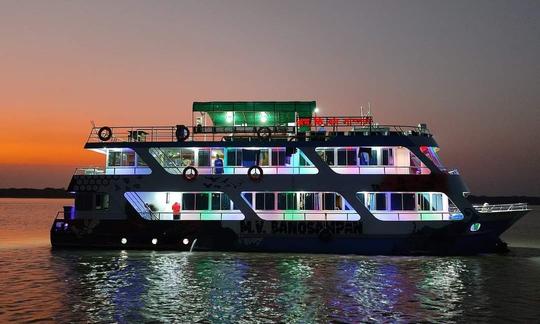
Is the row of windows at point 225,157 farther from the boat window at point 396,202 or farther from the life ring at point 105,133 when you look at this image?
the boat window at point 396,202

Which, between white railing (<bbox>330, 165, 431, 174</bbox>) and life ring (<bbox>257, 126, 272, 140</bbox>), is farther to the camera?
life ring (<bbox>257, 126, 272, 140</bbox>)

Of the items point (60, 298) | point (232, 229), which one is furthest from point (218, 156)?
point (60, 298)

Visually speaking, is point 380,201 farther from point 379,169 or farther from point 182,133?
point 182,133

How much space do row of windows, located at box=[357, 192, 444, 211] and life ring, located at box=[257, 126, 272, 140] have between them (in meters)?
5.67

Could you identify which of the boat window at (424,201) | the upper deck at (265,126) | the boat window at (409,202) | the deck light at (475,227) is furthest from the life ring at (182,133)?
the deck light at (475,227)

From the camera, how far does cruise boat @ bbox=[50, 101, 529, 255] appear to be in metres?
25.5

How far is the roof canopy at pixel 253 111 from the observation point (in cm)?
2995

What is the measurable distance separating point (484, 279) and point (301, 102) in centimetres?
1444

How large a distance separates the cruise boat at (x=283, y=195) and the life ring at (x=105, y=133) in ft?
0.18

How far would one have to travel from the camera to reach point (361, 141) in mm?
26375

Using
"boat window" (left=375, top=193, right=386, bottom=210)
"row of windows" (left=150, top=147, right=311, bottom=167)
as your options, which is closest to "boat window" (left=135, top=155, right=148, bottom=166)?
"row of windows" (left=150, top=147, right=311, bottom=167)

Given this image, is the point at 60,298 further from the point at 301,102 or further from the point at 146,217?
the point at 301,102

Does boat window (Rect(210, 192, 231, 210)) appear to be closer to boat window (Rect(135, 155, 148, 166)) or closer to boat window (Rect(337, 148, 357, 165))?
boat window (Rect(135, 155, 148, 166))

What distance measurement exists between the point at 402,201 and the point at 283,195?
19.6 feet
